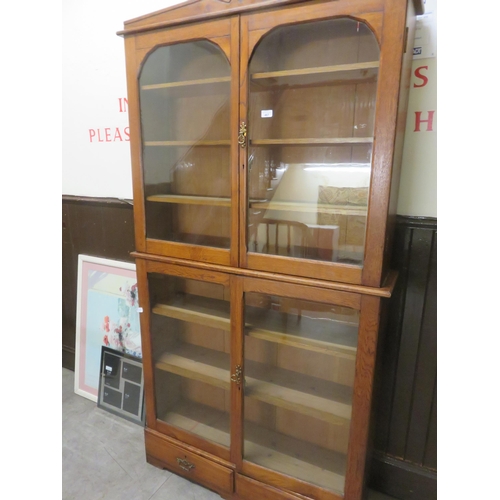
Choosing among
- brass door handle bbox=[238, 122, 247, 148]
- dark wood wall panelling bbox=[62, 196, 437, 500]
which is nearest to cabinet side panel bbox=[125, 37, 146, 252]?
brass door handle bbox=[238, 122, 247, 148]

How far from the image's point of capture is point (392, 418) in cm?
162

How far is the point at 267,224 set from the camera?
1.42 metres

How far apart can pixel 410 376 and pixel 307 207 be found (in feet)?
2.87

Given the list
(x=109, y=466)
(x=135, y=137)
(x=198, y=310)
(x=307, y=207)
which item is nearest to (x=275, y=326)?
(x=198, y=310)

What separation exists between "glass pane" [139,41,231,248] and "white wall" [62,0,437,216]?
1.74 ft

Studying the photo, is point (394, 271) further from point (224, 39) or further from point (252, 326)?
point (224, 39)

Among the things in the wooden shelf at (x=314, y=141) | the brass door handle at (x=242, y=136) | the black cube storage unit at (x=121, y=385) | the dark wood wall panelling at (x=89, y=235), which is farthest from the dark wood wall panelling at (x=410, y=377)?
the dark wood wall panelling at (x=89, y=235)

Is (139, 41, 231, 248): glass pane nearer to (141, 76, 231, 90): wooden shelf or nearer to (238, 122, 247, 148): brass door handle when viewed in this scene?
(141, 76, 231, 90): wooden shelf

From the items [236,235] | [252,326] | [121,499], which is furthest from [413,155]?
[121,499]

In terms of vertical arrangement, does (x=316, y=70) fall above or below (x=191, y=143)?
above

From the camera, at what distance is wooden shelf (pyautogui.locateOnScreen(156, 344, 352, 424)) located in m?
1.44

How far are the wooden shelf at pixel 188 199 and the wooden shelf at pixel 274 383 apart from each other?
27.0 inches

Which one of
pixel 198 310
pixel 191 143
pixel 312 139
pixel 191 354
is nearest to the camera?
pixel 312 139

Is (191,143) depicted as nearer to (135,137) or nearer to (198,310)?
(135,137)
